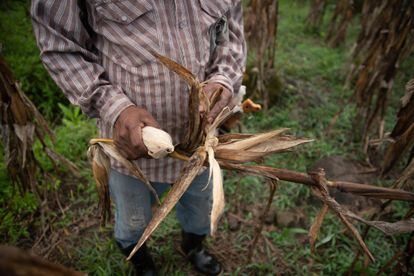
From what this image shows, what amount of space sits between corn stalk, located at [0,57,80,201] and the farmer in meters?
0.46

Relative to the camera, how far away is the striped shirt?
842 millimetres

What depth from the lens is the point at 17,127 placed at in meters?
1.33

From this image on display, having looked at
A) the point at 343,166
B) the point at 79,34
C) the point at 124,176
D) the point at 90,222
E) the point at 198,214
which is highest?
the point at 79,34

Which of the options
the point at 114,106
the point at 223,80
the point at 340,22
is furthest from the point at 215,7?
the point at 340,22

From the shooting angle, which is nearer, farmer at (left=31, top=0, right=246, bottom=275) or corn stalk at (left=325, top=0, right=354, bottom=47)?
farmer at (left=31, top=0, right=246, bottom=275)

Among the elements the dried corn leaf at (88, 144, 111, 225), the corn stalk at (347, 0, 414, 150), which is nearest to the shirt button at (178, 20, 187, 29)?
the dried corn leaf at (88, 144, 111, 225)

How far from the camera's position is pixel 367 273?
1478 mm

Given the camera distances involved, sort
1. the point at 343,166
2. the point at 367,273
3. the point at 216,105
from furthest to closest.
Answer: the point at 343,166 → the point at 367,273 → the point at 216,105

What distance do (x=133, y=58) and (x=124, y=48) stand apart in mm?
38

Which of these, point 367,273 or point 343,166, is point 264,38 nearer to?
point 343,166

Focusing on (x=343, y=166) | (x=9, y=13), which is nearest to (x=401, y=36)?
(x=343, y=166)

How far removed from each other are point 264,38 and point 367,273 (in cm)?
178

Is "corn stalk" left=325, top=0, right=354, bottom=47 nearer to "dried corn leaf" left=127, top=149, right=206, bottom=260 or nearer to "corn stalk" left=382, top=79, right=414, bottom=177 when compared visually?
"corn stalk" left=382, top=79, right=414, bottom=177

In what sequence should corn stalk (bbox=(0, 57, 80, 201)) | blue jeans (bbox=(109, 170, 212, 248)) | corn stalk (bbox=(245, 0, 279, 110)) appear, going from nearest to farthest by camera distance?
blue jeans (bbox=(109, 170, 212, 248)) → corn stalk (bbox=(0, 57, 80, 201)) → corn stalk (bbox=(245, 0, 279, 110))
